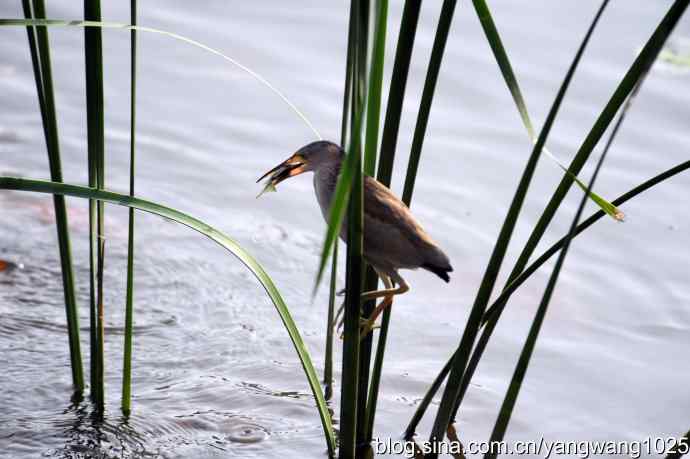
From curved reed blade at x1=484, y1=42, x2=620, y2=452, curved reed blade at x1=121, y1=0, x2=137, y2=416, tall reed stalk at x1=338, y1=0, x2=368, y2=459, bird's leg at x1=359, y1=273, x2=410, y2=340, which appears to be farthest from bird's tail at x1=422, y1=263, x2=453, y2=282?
curved reed blade at x1=121, y1=0, x2=137, y2=416

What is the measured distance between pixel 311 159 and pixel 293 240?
2.10 meters

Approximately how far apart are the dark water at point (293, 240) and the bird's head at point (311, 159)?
999 mm

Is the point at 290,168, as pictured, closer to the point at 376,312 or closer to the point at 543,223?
the point at 376,312

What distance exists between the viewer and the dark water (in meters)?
3.49

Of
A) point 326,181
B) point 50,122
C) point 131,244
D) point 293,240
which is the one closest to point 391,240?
point 326,181

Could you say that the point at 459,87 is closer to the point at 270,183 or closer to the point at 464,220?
the point at 464,220

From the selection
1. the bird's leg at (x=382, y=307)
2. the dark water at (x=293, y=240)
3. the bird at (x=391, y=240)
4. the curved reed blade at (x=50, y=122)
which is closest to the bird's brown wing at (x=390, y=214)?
the bird at (x=391, y=240)

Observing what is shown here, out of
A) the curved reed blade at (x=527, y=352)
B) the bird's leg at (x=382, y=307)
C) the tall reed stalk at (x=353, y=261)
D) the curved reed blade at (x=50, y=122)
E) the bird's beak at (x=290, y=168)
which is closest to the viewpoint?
the tall reed stalk at (x=353, y=261)

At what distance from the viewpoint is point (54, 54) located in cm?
654

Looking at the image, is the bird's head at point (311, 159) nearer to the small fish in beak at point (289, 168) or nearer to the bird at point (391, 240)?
the small fish in beak at point (289, 168)

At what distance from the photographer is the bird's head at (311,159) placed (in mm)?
2756

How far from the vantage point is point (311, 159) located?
2.80 m

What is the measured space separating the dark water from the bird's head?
39.3 inches

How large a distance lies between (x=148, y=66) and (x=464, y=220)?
267 cm
